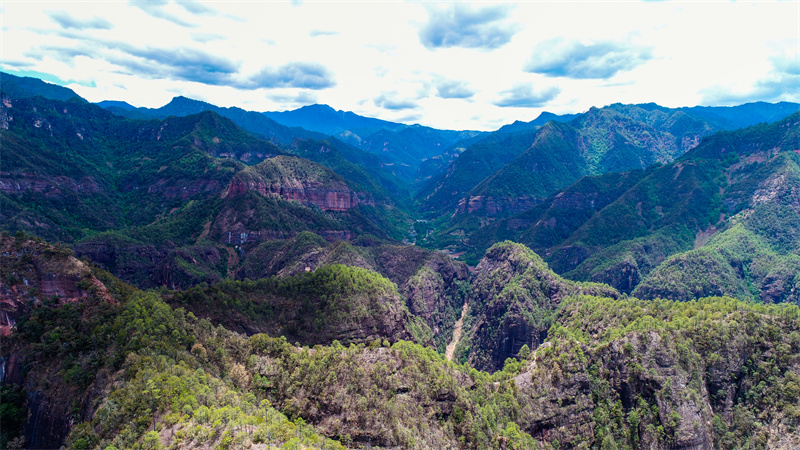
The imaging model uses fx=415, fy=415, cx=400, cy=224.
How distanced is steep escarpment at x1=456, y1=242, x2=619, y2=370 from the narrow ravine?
14.4 ft

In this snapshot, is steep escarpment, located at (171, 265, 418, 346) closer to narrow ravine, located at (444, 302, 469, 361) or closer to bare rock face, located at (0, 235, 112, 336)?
bare rock face, located at (0, 235, 112, 336)

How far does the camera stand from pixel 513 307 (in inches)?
5231

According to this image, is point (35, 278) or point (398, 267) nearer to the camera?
point (35, 278)

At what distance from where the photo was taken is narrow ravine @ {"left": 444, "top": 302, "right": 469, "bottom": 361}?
152125 mm

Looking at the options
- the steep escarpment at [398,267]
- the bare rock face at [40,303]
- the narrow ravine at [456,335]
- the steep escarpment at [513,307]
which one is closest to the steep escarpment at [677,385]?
the steep escarpment at [513,307]

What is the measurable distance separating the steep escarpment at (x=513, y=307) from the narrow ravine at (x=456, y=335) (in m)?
4.40

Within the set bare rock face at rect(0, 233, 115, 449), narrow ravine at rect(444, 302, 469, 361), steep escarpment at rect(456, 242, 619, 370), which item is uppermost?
bare rock face at rect(0, 233, 115, 449)

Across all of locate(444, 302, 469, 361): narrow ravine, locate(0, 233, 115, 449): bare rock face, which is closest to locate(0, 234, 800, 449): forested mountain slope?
locate(0, 233, 115, 449): bare rock face

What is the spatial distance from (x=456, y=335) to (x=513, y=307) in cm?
4253

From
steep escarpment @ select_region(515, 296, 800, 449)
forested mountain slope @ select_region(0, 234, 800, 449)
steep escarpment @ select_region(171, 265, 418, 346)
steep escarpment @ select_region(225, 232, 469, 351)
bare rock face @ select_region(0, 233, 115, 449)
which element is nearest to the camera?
bare rock face @ select_region(0, 233, 115, 449)

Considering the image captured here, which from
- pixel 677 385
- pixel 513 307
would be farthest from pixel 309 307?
pixel 677 385

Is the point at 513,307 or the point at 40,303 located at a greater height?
the point at 40,303

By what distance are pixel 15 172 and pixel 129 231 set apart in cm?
6437

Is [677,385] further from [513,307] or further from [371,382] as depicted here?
[513,307]
